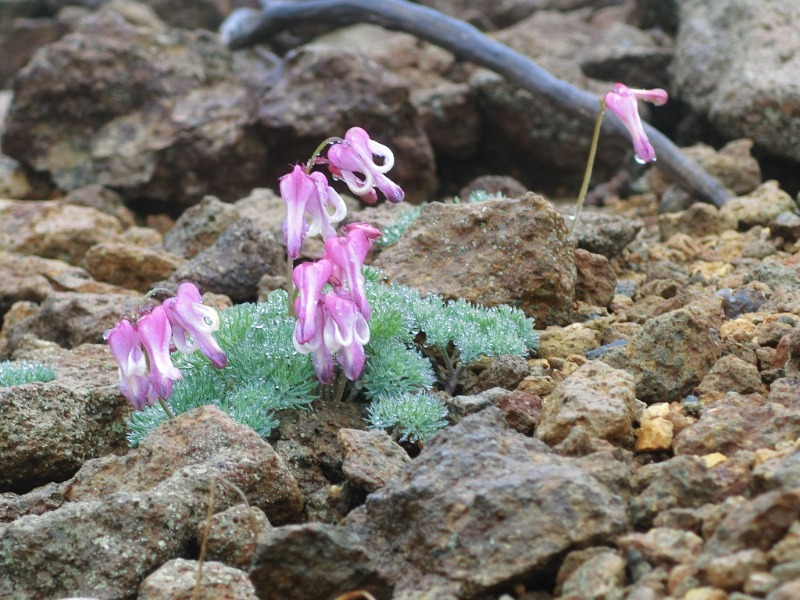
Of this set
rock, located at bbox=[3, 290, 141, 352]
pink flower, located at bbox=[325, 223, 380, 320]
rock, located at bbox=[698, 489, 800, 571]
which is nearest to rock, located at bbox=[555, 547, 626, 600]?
rock, located at bbox=[698, 489, 800, 571]

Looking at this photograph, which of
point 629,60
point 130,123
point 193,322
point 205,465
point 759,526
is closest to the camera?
point 759,526

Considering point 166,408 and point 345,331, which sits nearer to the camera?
point 345,331

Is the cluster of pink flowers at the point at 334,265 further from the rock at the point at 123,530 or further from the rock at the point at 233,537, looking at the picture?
the rock at the point at 233,537

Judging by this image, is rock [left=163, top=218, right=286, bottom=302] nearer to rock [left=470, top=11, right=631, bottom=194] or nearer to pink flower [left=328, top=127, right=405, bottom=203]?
pink flower [left=328, top=127, right=405, bottom=203]

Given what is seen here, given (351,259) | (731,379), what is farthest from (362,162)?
(731,379)

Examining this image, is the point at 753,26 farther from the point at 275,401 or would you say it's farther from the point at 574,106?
the point at 275,401

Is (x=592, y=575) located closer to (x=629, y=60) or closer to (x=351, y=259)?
(x=351, y=259)
